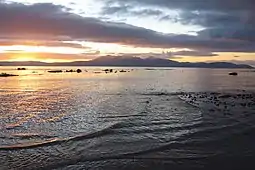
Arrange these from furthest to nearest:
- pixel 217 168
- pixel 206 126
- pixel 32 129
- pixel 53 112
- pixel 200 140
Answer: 1. pixel 53 112
2. pixel 206 126
3. pixel 32 129
4. pixel 200 140
5. pixel 217 168

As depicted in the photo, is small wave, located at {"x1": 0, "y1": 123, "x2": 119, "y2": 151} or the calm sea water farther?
small wave, located at {"x1": 0, "y1": 123, "x2": 119, "y2": 151}

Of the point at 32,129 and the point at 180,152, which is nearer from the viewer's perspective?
the point at 180,152

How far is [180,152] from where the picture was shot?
16.2m

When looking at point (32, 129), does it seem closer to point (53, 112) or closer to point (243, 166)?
point (53, 112)

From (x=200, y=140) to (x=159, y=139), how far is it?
91.7 inches

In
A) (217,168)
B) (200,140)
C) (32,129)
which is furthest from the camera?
Result: (32,129)

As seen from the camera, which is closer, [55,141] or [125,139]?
[55,141]

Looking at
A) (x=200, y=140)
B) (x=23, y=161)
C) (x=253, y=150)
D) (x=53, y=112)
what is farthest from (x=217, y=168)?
(x=53, y=112)

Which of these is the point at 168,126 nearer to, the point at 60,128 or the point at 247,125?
the point at 247,125

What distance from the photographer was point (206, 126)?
23125 millimetres

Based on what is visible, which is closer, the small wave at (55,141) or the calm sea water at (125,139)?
the calm sea water at (125,139)

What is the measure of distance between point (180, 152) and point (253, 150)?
3.71 m

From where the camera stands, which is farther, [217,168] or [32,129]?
[32,129]

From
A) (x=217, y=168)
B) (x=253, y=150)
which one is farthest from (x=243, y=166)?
(x=253, y=150)
